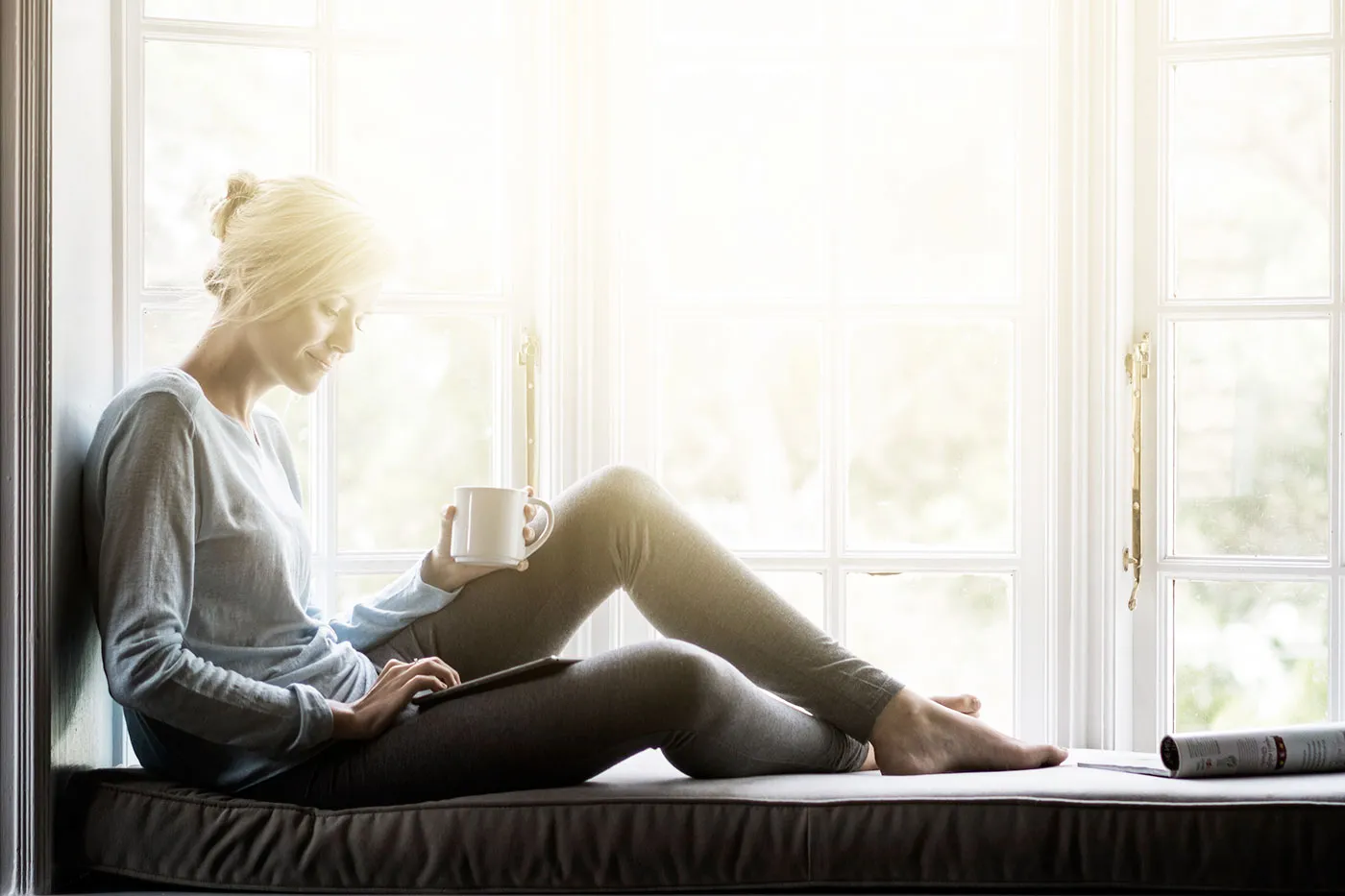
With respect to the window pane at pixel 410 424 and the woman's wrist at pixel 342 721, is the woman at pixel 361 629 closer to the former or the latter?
the woman's wrist at pixel 342 721

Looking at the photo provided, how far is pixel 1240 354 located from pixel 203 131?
6.43 feet

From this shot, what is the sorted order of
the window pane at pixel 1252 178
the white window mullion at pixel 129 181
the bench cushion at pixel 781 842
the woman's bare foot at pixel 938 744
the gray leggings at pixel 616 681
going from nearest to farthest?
the bench cushion at pixel 781 842
the gray leggings at pixel 616 681
the woman's bare foot at pixel 938 744
the white window mullion at pixel 129 181
the window pane at pixel 1252 178

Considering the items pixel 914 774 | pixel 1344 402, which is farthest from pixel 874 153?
pixel 914 774

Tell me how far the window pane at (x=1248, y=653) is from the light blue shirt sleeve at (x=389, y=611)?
1391mm

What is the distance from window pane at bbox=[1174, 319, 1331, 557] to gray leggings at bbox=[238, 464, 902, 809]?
2.94ft

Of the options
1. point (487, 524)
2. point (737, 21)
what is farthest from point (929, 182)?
point (487, 524)

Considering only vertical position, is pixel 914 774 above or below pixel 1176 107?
below

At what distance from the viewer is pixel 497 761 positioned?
1.58m

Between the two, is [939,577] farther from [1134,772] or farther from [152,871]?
[152,871]

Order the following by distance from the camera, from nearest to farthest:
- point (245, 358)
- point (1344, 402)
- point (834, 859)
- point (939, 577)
→ point (834, 859) → point (245, 358) → point (1344, 402) → point (939, 577)

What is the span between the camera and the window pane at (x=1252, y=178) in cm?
223

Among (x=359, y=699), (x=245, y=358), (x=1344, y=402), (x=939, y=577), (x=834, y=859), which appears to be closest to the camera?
(x=834, y=859)

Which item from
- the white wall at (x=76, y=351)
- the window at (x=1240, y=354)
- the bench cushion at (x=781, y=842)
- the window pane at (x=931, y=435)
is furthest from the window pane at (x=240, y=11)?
the window at (x=1240, y=354)

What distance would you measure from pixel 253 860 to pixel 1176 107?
2020 millimetres
